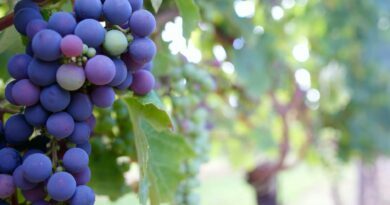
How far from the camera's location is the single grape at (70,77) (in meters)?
A: 0.53

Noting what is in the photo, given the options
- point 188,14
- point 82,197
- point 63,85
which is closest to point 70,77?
point 63,85

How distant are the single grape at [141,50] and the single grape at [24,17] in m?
0.10

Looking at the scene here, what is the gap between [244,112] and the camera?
92.0 inches

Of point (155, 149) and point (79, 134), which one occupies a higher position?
point (79, 134)

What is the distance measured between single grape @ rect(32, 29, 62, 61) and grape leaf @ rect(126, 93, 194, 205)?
146 millimetres

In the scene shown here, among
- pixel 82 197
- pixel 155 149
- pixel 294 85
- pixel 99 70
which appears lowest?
pixel 294 85

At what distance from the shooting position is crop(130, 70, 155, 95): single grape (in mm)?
628

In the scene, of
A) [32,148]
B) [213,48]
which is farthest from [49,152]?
[213,48]

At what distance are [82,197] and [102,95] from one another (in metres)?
0.10

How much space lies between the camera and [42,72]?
1.77 ft

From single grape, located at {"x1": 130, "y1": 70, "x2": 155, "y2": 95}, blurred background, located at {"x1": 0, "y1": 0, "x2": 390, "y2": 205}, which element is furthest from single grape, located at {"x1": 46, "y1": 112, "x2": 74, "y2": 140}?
blurred background, located at {"x1": 0, "y1": 0, "x2": 390, "y2": 205}

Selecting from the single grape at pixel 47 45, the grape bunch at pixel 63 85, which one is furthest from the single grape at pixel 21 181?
the single grape at pixel 47 45

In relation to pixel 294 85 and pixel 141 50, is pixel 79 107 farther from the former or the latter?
pixel 294 85

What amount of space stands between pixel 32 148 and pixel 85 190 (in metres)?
0.07
